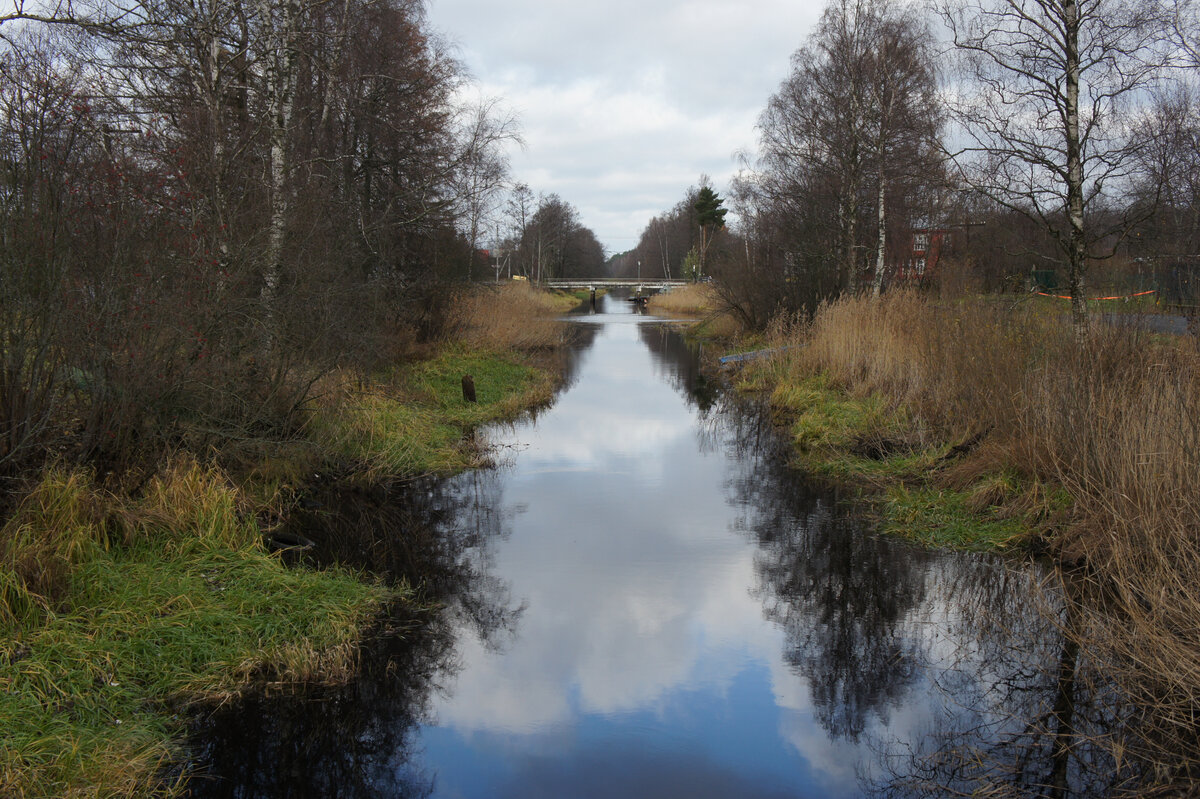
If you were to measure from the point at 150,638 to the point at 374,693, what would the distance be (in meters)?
1.33

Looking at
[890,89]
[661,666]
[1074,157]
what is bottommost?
[661,666]

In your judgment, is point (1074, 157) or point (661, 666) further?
point (1074, 157)

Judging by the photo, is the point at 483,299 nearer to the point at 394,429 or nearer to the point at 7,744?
the point at 394,429

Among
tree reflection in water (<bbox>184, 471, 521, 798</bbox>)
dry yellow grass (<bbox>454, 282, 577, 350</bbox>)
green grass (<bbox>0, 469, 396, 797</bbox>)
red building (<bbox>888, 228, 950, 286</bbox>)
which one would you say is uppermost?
red building (<bbox>888, 228, 950, 286</bbox>)

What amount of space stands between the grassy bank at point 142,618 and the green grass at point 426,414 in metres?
1.66

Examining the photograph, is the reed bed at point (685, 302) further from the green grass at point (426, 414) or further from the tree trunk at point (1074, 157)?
the tree trunk at point (1074, 157)

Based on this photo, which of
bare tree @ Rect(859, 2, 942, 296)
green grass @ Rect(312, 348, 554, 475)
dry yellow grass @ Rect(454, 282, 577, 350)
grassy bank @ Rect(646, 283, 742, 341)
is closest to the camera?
green grass @ Rect(312, 348, 554, 475)

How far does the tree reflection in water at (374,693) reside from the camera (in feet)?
13.6

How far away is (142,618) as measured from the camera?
516 cm

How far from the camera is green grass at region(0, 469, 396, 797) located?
3.93 metres

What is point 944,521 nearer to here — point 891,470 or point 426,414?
point 891,470

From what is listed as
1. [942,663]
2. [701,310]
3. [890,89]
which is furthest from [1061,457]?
[701,310]

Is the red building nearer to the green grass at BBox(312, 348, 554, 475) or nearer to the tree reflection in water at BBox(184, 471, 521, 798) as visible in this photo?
the green grass at BBox(312, 348, 554, 475)

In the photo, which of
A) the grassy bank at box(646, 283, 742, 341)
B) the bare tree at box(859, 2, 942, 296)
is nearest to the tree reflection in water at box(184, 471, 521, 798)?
the bare tree at box(859, 2, 942, 296)
